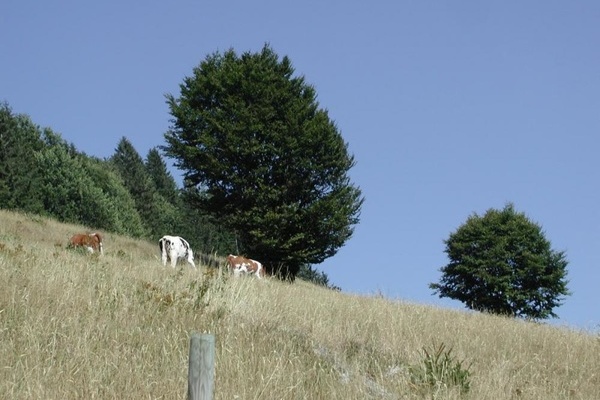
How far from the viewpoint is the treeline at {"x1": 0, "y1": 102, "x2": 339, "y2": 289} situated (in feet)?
232

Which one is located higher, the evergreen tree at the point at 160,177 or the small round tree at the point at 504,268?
the evergreen tree at the point at 160,177

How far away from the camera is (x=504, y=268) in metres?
50.6

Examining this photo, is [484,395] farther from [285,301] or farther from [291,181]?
[291,181]

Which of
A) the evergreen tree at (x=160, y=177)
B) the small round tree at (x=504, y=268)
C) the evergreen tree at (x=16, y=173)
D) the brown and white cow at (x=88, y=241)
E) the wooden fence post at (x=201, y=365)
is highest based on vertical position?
the evergreen tree at (x=160, y=177)

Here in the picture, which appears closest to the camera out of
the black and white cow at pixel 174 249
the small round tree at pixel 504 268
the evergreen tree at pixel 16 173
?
the black and white cow at pixel 174 249

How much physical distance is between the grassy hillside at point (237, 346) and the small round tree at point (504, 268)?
3745 cm

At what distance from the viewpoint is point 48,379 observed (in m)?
7.68

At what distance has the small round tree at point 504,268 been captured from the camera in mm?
50562

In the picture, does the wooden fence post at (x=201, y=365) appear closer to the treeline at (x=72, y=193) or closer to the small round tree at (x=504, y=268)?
the small round tree at (x=504, y=268)

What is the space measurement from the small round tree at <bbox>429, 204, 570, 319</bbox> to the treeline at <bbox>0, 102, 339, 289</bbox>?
42.9 feet

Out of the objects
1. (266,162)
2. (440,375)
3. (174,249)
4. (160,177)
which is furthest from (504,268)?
(160,177)

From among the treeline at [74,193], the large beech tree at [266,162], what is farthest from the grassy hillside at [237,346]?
the treeline at [74,193]

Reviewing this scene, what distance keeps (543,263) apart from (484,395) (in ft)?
148

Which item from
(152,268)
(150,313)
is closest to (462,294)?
(152,268)
